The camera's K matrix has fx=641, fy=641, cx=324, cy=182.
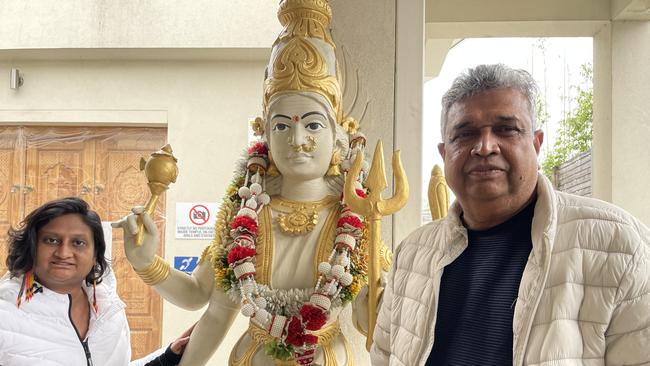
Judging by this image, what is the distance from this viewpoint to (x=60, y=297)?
91.5 inches

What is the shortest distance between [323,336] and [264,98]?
1.00m

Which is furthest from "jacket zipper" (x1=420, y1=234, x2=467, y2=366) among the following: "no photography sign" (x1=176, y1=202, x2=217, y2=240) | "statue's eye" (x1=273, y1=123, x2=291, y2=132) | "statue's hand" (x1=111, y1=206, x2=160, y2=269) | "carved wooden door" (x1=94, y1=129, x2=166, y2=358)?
"carved wooden door" (x1=94, y1=129, x2=166, y2=358)

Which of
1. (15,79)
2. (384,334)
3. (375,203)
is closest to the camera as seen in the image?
(384,334)

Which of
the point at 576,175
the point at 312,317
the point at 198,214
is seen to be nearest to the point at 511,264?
the point at 312,317

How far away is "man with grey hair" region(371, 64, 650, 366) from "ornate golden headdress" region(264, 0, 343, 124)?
92 cm

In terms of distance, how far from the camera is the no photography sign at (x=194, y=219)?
545 centimetres

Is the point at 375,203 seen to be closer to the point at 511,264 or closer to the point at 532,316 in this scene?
the point at 511,264

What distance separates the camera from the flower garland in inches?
92.6

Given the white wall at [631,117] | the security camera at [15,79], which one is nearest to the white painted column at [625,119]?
the white wall at [631,117]

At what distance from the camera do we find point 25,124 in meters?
5.71

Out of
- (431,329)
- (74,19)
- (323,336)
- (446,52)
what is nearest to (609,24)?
(446,52)

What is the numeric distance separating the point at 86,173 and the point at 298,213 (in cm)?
374

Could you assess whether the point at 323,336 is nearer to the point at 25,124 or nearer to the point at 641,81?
the point at 641,81

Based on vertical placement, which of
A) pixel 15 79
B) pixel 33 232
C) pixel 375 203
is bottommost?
pixel 33 232
